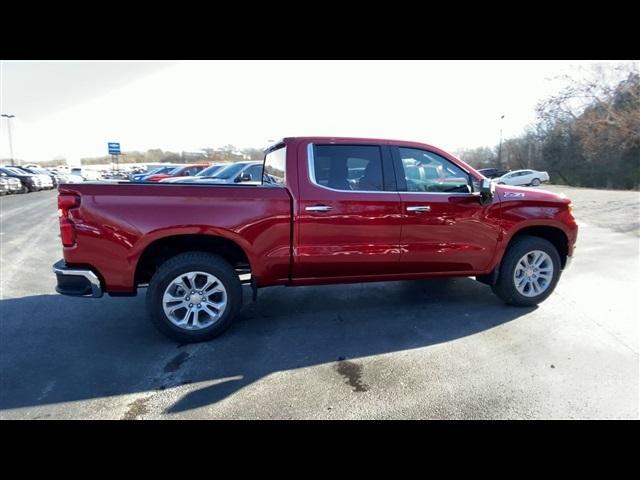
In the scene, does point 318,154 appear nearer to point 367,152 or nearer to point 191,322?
point 367,152

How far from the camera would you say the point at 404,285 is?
541cm

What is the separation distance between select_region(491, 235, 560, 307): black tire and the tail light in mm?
4605

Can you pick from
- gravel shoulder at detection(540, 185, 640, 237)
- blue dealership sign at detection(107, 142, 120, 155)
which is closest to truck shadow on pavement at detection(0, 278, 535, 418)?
gravel shoulder at detection(540, 185, 640, 237)

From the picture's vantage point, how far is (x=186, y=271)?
3.58m

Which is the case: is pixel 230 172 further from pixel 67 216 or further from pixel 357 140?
pixel 67 216

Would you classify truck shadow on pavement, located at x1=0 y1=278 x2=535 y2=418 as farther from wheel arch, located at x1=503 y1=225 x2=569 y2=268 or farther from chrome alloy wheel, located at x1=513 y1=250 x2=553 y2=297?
wheel arch, located at x1=503 y1=225 x2=569 y2=268

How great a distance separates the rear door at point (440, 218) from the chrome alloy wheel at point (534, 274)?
52 cm

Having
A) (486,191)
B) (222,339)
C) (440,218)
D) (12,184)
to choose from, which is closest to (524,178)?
(486,191)

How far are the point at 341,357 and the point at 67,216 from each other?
9.24 ft

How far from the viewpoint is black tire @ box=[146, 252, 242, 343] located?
3535mm

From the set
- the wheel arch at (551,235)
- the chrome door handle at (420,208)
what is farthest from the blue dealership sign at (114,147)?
the wheel arch at (551,235)

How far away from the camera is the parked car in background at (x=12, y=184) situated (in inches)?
918

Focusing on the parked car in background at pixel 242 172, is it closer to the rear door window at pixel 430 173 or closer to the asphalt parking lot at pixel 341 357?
the asphalt parking lot at pixel 341 357
